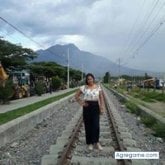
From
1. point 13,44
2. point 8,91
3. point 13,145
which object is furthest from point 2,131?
point 13,44

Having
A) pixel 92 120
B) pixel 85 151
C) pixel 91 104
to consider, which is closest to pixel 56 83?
pixel 92 120

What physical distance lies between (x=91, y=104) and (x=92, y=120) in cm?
47

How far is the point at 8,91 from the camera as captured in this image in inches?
1297

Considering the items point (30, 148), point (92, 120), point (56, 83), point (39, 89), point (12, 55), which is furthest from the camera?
point (56, 83)

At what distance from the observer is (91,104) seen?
40.4 ft

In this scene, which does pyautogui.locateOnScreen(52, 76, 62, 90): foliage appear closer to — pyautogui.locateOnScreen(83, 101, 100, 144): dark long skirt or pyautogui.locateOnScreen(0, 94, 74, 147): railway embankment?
pyautogui.locateOnScreen(0, 94, 74, 147): railway embankment

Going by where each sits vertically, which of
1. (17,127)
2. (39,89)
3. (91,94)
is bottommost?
(17,127)

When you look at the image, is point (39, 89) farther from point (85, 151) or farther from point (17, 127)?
point (85, 151)

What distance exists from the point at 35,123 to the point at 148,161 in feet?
34.3

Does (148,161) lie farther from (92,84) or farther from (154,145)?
(154,145)

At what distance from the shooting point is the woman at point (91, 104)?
480 inches

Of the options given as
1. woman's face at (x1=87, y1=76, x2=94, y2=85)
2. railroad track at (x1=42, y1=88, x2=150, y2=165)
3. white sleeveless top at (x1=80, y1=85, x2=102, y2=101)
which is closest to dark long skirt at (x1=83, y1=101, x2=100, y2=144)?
white sleeveless top at (x1=80, y1=85, x2=102, y2=101)

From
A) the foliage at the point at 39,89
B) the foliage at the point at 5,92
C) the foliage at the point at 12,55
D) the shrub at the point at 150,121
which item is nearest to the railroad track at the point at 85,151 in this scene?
the shrub at the point at 150,121

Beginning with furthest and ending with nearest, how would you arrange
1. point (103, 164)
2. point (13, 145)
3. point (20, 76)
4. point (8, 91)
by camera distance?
point (20, 76)
point (8, 91)
point (13, 145)
point (103, 164)
